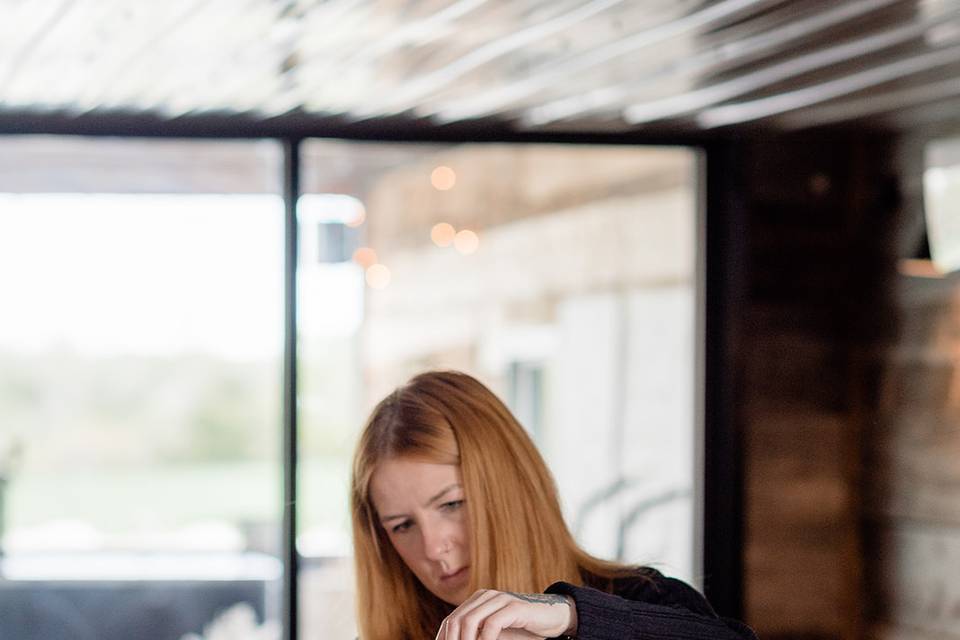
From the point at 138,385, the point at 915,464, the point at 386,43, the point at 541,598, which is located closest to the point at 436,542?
the point at 541,598

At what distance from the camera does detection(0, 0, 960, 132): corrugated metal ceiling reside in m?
3.04

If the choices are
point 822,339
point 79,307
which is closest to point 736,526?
point 822,339

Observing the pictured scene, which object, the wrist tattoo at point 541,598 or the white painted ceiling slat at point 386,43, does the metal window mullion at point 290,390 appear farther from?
the wrist tattoo at point 541,598

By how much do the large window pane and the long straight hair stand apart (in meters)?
2.25

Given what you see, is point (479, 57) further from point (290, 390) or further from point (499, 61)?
point (290, 390)

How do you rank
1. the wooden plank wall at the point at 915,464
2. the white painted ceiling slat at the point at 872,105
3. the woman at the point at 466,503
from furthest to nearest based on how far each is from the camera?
1. the wooden plank wall at the point at 915,464
2. the white painted ceiling slat at the point at 872,105
3. the woman at the point at 466,503

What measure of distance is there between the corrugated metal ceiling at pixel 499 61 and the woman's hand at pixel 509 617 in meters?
1.58

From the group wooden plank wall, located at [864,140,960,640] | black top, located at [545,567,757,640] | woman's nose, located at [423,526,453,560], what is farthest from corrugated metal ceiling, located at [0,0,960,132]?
black top, located at [545,567,757,640]

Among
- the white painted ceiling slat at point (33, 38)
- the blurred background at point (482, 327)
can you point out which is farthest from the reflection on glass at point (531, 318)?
the white painted ceiling slat at point (33, 38)

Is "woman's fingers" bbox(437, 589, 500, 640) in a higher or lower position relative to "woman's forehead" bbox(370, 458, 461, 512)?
lower

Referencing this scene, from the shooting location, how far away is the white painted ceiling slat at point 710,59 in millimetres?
3010

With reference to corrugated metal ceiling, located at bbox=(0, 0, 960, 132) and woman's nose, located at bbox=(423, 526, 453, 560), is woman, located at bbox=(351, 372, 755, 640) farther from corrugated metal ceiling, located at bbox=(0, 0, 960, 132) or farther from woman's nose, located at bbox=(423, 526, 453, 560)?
corrugated metal ceiling, located at bbox=(0, 0, 960, 132)

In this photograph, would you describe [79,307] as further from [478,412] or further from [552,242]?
[478,412]

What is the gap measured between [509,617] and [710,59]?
216 cm
